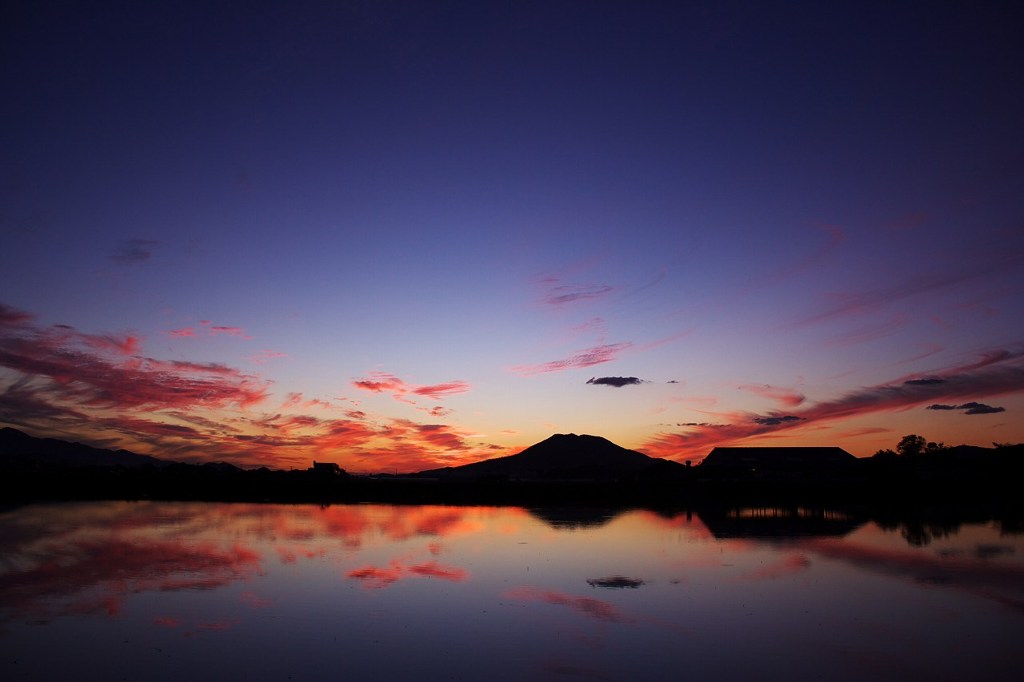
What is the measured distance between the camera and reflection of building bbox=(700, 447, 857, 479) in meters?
80.6

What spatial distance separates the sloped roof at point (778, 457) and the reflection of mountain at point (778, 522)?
31008 mm

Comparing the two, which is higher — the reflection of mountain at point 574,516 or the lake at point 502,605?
the reflection of mountain at point 574,516

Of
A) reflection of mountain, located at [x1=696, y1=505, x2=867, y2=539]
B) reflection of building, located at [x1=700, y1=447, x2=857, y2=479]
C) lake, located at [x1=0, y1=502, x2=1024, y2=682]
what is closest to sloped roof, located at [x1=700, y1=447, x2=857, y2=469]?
reflection of building, located at [x1=700, y1=447, x2=857, y2=479]

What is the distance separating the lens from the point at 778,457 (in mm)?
88125

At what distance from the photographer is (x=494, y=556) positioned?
2730cm

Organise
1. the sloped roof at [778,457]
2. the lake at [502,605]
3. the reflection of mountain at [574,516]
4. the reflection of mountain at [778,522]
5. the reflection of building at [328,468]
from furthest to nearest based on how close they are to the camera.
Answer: the reflection of building at [328,468] < the sloped roof at [778,457] < the reflection of mountain at [574,516] < the reflection of mountain at [778,522] < the lake at [502,605]

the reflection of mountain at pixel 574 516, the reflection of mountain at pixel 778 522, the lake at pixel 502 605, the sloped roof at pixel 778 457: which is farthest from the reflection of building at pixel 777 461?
the lake at pixel 502 605

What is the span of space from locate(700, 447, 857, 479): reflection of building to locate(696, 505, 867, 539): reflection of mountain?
26.7 m

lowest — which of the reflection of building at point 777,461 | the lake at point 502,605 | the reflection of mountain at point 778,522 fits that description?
the lake at point 502,605

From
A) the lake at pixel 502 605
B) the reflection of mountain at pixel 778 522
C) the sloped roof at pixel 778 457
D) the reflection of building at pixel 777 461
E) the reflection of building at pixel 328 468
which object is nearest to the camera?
the lake at pixel 502 605

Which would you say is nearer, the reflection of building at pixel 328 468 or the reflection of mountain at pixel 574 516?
the reflection of mountain at pixel 574 516

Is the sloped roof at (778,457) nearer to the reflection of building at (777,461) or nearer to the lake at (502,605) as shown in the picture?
the reflection of building at (777,461)

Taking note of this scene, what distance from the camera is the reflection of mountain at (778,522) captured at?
36219 mm

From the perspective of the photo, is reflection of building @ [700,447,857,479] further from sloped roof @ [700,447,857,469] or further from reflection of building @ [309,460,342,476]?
reflection of building @ [309,460,342,476]
